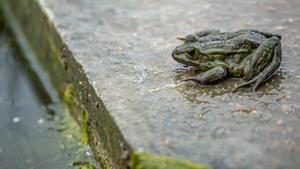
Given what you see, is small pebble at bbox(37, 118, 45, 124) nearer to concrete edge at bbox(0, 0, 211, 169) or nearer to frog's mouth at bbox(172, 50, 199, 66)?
concrete edge at bbox(0, 0, 211, 169)

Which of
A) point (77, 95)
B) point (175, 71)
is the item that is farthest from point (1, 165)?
point (175, 71)

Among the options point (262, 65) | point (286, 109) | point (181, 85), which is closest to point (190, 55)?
point (181, 85)

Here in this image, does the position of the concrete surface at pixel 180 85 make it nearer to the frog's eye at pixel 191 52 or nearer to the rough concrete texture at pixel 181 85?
the rough concrete texture at pixel 181 85

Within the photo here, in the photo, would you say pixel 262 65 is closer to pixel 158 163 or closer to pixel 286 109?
pixel 286 109

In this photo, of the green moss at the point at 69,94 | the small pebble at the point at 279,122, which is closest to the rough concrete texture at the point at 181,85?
the small pebble at the point at 279,122

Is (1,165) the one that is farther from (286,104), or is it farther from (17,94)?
(286,104)

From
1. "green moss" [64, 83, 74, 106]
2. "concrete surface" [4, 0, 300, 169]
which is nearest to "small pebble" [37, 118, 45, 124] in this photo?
"green moss" [64, 83, 74, 106]
